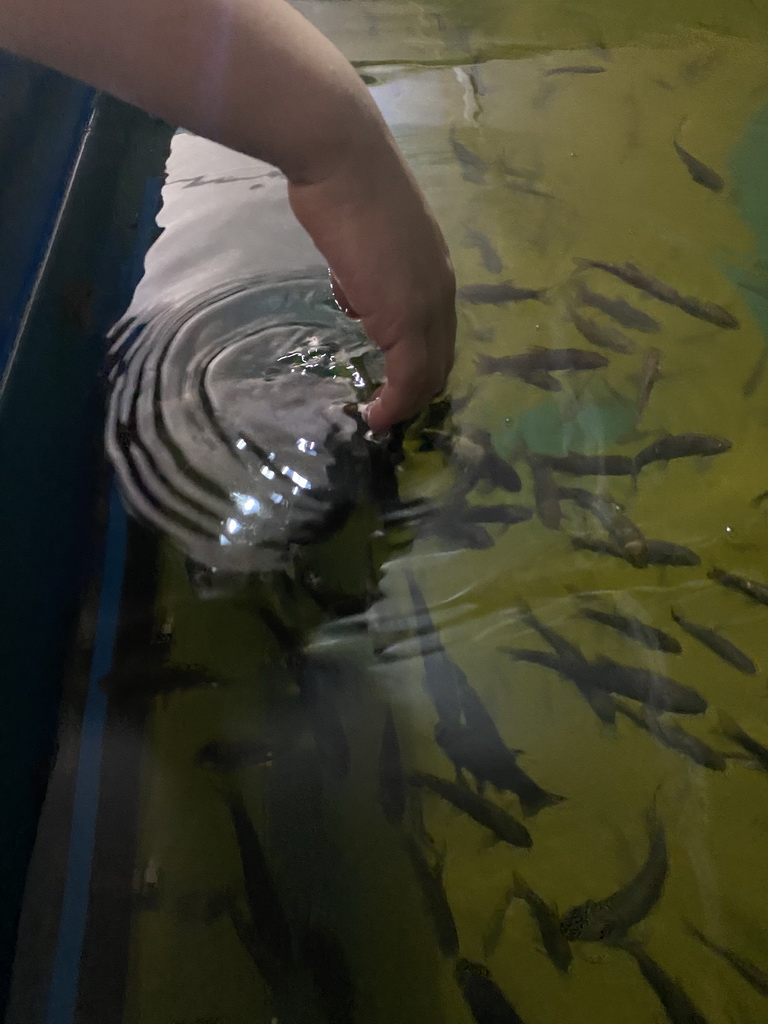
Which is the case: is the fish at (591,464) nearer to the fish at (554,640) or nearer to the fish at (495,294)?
the fish at (554,640)

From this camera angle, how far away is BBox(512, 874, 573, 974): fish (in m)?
1.15

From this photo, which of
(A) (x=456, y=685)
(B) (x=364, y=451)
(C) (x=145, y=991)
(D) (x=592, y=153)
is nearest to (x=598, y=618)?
(A) (x=456, y=685)

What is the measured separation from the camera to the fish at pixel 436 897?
1.16 m

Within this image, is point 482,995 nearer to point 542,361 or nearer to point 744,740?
point 744,740

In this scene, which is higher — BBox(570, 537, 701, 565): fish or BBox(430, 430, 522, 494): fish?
BBox(430, 430, 522, 494): fish

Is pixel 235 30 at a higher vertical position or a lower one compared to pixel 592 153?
higher

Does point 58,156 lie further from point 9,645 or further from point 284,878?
point 284,878

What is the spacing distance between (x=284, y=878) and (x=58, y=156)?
1976 mm

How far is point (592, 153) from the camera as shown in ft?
7.98

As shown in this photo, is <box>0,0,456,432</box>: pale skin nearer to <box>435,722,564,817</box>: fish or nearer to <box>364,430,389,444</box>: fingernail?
<box>364,430,389,444</box>: fingernail

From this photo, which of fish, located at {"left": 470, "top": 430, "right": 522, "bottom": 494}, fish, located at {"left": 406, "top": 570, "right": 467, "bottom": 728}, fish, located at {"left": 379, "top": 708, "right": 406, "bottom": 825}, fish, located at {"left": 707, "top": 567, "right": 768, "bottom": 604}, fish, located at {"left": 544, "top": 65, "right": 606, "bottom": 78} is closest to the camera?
fish, located at {"left": 379, "top": 708, "right": 406, "bottom": 825}

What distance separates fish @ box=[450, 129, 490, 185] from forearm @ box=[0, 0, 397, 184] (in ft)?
5.33

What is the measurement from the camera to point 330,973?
1136 mm

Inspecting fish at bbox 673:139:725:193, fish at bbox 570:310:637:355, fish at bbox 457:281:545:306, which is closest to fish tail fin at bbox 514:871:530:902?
fish at bbox 570:310:637:355
